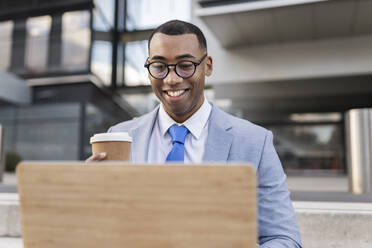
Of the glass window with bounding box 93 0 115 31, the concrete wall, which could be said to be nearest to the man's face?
the concrete wall

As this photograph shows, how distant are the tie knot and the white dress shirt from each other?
0.02 metres

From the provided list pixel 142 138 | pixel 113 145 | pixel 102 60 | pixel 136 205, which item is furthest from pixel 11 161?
pixel 136 205

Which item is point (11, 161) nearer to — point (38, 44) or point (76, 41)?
point (38, 44)

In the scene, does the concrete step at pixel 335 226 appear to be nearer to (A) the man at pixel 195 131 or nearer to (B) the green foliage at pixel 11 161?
(A) the man at pixel 195 131

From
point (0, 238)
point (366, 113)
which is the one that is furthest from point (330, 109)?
point (0, 238)

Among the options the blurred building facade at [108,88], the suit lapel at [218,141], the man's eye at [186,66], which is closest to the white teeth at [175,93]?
the man's eye at [186,66]

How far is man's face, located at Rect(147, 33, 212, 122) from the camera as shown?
135cm

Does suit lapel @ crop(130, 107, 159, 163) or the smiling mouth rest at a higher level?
the smiling mouth

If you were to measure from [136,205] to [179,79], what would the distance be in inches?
31.6

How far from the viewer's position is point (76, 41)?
11.9m

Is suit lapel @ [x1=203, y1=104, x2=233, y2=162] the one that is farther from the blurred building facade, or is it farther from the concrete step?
the blurred building facade

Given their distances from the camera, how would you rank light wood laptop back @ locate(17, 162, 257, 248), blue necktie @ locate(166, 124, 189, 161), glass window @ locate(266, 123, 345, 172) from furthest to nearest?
glass window @ locate(266, 123, 345, 172) → blue necktie @ locate(166, 124, 189, 161) → light wood laptop back @ locate(17, 162, 257, 248)

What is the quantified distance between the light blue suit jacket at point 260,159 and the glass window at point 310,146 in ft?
37.8

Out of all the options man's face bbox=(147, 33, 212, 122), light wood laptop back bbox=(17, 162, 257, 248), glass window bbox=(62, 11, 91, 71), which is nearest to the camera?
light wood laptop back bbox=(17, 162, 257, 248)
